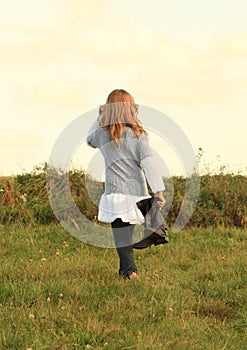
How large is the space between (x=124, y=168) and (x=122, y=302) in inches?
66.0

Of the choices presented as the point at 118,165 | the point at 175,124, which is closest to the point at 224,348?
the point at 118,165

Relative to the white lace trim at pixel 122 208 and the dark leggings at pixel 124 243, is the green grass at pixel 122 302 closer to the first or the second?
the dark leggings at pixel 124 243

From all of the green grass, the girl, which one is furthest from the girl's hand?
the green grass

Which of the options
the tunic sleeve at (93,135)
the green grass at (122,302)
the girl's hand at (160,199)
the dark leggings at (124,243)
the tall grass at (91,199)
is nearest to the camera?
the green grass at (122,302)

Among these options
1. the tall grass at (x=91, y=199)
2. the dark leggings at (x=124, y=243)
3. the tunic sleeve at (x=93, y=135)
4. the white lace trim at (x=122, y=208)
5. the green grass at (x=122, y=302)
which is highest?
the tunic sleeve at (x=93, y=135)

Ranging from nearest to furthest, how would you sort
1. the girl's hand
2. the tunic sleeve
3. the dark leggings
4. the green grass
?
1. the green grass
2. the girl's hand
3. the dark leggings
4. the tunic sleeve

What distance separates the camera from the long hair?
20.3 feet

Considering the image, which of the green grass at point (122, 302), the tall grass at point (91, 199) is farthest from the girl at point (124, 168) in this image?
the tall grass at point (91, 199)

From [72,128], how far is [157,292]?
237cm

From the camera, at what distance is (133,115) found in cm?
628

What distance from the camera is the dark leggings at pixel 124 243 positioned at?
20.6 ft

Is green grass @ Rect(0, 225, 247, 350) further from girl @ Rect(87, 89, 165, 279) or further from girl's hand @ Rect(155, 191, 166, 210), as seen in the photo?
girl's hand @ Rect(155, 191, 166, 210)

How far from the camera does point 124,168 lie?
6.25m

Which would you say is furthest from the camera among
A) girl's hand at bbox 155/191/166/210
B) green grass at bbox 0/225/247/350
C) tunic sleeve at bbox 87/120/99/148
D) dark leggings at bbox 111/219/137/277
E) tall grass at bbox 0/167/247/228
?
tall grass at bbox 0/167/247/228
